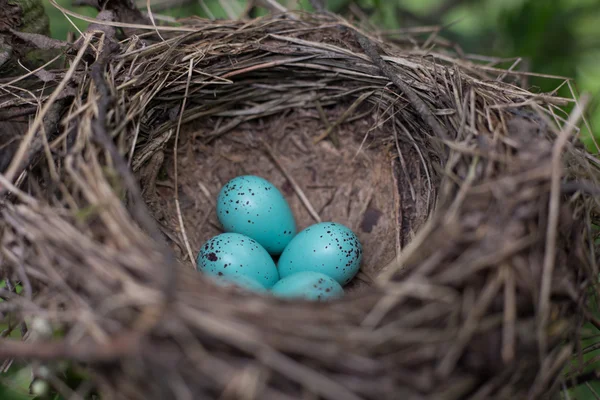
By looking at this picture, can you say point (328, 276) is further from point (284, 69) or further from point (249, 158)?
point (284, 69)

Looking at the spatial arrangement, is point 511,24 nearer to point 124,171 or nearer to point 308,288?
point 308,288

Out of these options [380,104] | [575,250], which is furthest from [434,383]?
[380,104]

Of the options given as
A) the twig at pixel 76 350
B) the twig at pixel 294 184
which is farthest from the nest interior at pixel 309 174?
the twig at pixel 76 350

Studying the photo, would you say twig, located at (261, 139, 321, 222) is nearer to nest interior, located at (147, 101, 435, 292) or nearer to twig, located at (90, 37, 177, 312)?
nest interior, located at (147, 101, 435, 292)

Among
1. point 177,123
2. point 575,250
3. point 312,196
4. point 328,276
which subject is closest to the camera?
point 575,250

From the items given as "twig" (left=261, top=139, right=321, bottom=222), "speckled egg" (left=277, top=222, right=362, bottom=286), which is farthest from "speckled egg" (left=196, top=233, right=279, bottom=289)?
"twig" (left=261, top=139, right=321, bottom=222)

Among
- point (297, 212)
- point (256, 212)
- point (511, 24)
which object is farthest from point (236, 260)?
point (511, 24)

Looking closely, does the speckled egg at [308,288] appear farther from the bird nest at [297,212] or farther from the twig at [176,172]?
the twig at [176,172]
